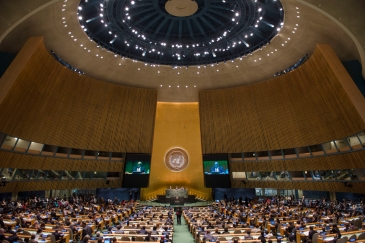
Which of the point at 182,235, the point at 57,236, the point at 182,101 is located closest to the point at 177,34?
the point at 182,101

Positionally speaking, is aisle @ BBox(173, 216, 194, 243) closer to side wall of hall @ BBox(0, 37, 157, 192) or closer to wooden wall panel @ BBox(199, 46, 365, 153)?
side wall of hall @ BBox(0, 37, 157, 192)

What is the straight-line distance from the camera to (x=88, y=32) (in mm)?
21125

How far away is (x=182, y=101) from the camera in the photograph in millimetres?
34031

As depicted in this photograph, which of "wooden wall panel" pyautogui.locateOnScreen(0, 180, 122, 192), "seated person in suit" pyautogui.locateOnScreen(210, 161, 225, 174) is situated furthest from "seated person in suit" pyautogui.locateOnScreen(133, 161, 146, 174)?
"seated person in suit" pyautogui.locateOnScreen(210, 161, 225, 174)

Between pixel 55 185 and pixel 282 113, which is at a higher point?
pixel 282 113

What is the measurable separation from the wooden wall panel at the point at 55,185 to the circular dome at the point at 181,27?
1301 centimetres

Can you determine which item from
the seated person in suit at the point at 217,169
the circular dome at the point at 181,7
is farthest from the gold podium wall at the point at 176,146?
the circular dome at the point at 181,7

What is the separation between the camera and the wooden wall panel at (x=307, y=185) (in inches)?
775

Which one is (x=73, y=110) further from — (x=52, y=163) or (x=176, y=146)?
(x=176, y=146)

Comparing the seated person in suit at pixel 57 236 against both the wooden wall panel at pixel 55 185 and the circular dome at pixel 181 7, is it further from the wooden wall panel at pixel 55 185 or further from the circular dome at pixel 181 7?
the circular dome at pixel 181 7

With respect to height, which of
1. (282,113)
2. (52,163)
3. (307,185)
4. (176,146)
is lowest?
(307,185)

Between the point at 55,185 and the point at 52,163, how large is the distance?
2.07m

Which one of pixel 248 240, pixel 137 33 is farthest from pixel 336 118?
pixel 137 33

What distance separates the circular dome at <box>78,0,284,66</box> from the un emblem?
1222 centimetres
